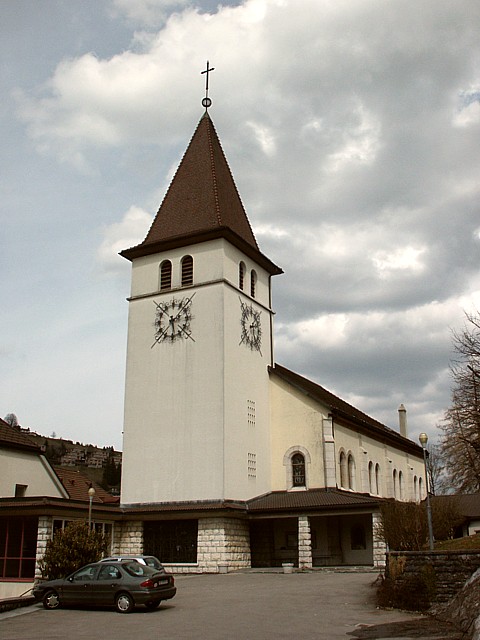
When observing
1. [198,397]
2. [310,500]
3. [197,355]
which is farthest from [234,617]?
[197,355]

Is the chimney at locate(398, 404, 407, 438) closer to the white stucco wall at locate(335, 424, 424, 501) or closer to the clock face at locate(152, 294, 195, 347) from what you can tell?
the white stucco wall at locate(335, 424, 424, 501)

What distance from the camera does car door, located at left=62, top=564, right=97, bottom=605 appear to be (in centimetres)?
1895

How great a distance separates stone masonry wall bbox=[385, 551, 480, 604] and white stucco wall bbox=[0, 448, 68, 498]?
77.8ft

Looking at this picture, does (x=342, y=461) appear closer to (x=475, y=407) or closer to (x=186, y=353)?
(x=475, y=407)

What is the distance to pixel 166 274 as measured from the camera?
36344 mm

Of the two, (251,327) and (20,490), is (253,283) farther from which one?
(20,490)

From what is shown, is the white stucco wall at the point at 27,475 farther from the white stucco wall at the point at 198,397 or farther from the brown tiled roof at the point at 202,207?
the brown tiled roof at the point at 202,207

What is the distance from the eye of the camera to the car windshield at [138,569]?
18.6 m

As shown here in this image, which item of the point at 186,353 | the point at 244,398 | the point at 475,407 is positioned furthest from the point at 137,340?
the point at 475,407

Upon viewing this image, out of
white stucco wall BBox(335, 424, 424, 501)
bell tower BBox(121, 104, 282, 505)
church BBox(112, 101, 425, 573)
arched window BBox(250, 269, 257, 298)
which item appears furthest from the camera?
arched window BBox(250, 269, 257, 298)

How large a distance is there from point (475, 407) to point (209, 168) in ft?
62.7

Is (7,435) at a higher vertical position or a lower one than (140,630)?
higher

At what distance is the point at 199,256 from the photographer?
35250 mm

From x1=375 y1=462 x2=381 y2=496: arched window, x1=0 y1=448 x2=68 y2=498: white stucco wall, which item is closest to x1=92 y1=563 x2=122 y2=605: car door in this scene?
x1=0 y1=448 x2=68 y2=498: white stucco wall
